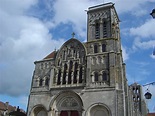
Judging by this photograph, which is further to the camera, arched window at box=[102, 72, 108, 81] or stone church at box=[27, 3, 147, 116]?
arched window at box=[102, 72, 108, 81]

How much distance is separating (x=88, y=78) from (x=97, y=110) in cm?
397

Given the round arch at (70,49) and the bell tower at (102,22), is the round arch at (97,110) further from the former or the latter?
the bell tower at (102,22)

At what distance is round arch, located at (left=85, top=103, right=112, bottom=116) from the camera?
21.8 metres

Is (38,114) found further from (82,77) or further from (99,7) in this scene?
(99,7)

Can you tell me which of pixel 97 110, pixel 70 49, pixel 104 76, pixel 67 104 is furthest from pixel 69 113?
pixel 70 49

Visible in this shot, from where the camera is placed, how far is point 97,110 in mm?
22391

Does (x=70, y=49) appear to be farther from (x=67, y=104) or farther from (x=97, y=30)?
(x=67, y=104)

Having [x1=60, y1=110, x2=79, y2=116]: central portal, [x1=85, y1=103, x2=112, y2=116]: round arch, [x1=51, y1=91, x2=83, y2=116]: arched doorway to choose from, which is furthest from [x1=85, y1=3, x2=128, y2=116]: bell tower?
[x1=60, y1=110, x2=79, y2=116]: central portal

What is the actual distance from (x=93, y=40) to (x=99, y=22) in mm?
3294

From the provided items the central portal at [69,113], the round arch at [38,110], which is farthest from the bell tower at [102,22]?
the round arch at [38,110]

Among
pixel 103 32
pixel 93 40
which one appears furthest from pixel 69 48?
pixel 103 32

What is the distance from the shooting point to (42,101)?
82.6 feet

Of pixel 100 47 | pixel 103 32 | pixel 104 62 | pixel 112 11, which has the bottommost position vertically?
pixel 104 62

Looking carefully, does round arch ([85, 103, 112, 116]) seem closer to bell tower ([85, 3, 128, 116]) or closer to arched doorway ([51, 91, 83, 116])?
bell tower ([85, 3, 128, 116])
